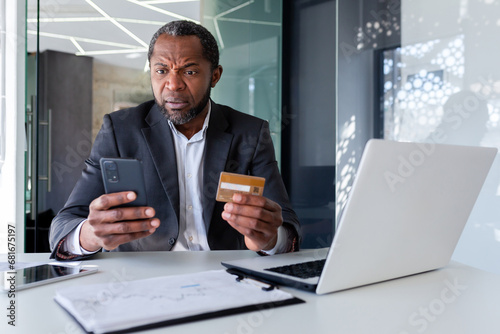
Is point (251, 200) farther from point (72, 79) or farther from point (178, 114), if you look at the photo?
point (72, 79)

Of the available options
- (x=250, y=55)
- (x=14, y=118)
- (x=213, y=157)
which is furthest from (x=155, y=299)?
(x=250, y=55)

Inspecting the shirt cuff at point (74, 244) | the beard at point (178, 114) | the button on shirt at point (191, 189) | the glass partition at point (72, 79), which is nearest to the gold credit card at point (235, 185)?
the shirt cuff at point (74, 244)

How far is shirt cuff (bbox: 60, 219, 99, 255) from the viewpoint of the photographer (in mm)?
1244

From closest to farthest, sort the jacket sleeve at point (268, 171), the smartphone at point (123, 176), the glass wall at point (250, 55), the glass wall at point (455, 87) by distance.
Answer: the smartphone at point (123, 176), the jacket sleeve at point (268, 171), the glass wall at point (455, 87), the glass wall at point (250, 55)

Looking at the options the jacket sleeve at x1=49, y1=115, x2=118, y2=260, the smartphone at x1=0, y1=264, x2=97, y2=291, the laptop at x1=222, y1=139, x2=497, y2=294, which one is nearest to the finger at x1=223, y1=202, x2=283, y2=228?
the laptop at x1=222, y1=139, x2=497, y2=294

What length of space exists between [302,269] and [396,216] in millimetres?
268

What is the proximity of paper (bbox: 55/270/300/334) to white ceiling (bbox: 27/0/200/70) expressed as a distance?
2.54 meters

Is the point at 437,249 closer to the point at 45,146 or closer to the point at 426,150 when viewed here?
the point at 426,150

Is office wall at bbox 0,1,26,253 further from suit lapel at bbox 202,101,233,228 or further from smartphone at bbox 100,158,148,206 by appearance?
smartphone at bbox 100,158,148,206

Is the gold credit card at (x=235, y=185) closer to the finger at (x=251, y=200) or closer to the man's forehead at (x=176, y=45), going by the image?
the finger at (x=251, y=200)

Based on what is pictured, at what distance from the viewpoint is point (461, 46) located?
2764 mm

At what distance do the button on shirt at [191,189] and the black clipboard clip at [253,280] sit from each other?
0.61 meters

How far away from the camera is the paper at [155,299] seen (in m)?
0.68

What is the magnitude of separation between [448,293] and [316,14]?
332 cm
